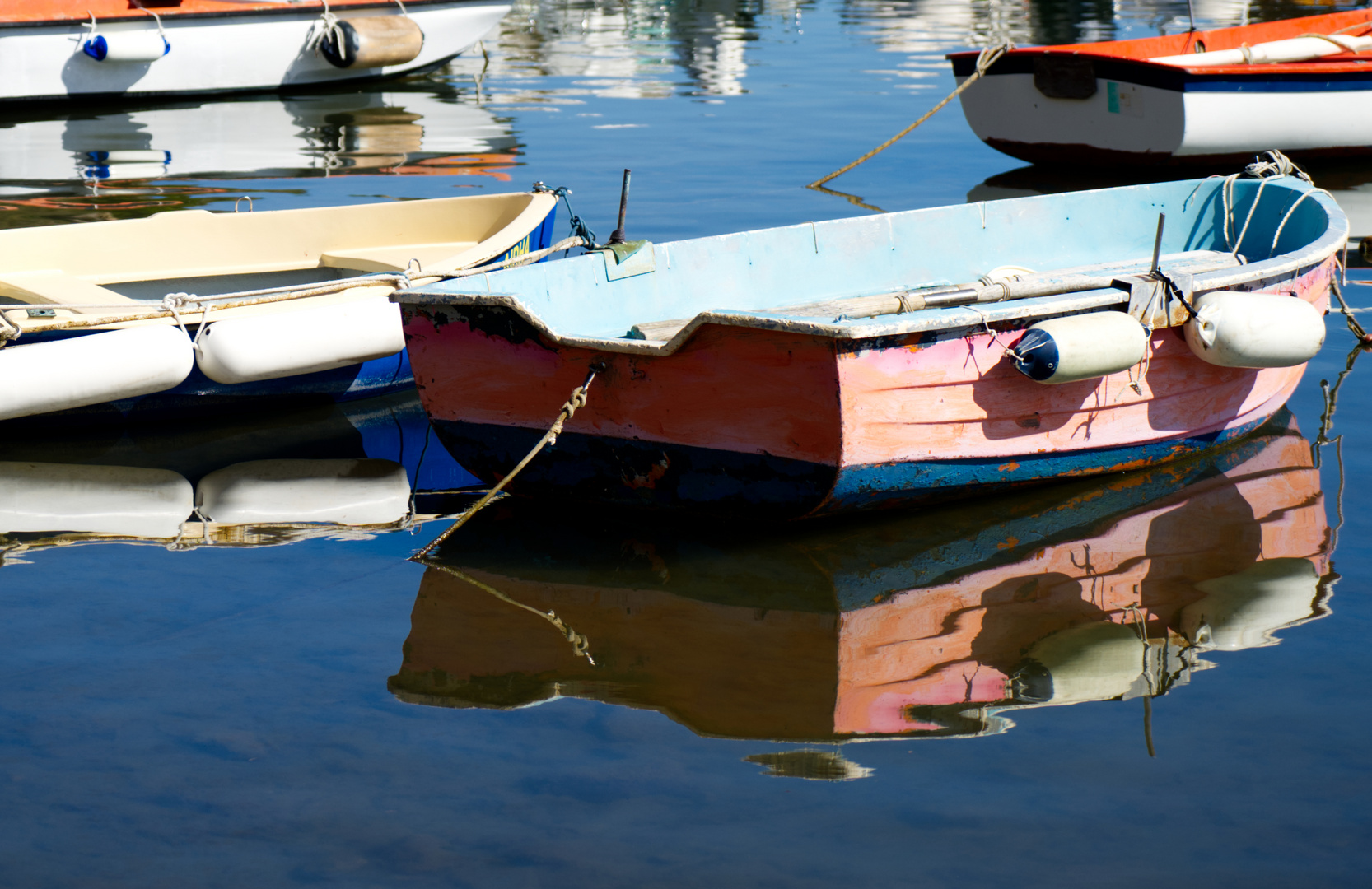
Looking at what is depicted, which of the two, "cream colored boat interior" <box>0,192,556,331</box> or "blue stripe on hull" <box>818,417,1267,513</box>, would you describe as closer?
"blue stripe on hull" <box>818,417,1267,513</box>

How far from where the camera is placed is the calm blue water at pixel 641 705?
336 cm

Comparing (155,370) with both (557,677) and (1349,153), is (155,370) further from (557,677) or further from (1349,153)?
(1349,153)

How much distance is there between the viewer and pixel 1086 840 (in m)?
3.37

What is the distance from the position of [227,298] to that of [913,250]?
10.1 feet

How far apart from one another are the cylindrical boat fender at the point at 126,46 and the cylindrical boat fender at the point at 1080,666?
14.0 m

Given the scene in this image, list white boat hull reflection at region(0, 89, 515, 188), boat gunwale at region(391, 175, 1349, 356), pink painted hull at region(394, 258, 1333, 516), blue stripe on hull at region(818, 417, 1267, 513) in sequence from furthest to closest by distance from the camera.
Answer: white boat hull reflection at region(0, 89, 515, 188) < blue stripe on hull at region(818, 417, 1267, 513) < pink painted hull at region(394, 258, 1333, 516) < boat gunwale at region(391, 175, 1349, 356)

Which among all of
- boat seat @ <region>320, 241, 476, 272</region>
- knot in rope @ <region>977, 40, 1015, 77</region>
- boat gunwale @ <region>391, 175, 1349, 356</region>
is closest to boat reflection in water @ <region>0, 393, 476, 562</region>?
boat gunwale @ <region>391, 175, 1349, 356</region>

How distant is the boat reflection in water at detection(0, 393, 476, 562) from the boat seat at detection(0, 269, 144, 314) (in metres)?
0.68

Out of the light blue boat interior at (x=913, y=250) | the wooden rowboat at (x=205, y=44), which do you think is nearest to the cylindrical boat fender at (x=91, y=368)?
the light blue boat interior at (x=913, y=250)

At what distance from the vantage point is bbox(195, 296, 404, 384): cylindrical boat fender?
6246 millimetres

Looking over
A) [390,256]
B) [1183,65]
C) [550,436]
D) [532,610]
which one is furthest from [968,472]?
[1183,65]

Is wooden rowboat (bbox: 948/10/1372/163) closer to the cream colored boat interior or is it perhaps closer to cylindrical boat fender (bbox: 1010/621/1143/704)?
Answer: the cream colored boat interior

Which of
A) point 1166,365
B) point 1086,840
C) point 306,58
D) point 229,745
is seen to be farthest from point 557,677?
point 306,58

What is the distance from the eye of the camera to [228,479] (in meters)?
6.02
